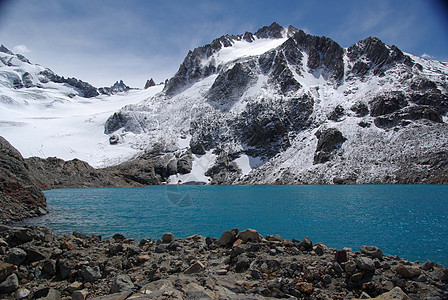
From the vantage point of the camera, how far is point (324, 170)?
313 feet

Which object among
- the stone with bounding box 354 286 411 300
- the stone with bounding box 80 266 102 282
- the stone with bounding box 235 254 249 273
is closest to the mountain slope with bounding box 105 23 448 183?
the stone with bounding box 235 254 249 273

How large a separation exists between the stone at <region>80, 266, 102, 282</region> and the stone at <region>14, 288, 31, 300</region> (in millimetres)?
1665

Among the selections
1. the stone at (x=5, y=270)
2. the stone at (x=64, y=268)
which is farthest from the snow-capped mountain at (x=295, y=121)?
the stone at (x=5, y=270)

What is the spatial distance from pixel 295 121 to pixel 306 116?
5933 millimetres

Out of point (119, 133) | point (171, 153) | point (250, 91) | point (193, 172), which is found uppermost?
point (250, 91)

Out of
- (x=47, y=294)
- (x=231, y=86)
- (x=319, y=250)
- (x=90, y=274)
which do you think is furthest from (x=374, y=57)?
(x=47, y=294)

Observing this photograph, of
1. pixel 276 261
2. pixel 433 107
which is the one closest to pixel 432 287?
pixel 276 261

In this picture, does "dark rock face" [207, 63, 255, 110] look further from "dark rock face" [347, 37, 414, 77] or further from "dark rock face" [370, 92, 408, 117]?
"dark rock face" [370, 92, 408, 117]

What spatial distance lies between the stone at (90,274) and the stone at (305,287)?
730 centimetres

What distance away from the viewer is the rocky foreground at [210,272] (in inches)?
316

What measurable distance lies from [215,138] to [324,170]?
6524 centimetres

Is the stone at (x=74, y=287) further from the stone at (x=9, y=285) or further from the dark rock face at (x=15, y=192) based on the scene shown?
the dark rock face at (x=15, y=192)

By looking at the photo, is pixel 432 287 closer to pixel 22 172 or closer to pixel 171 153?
pixel 22 172

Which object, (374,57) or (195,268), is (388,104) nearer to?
(374,57)
